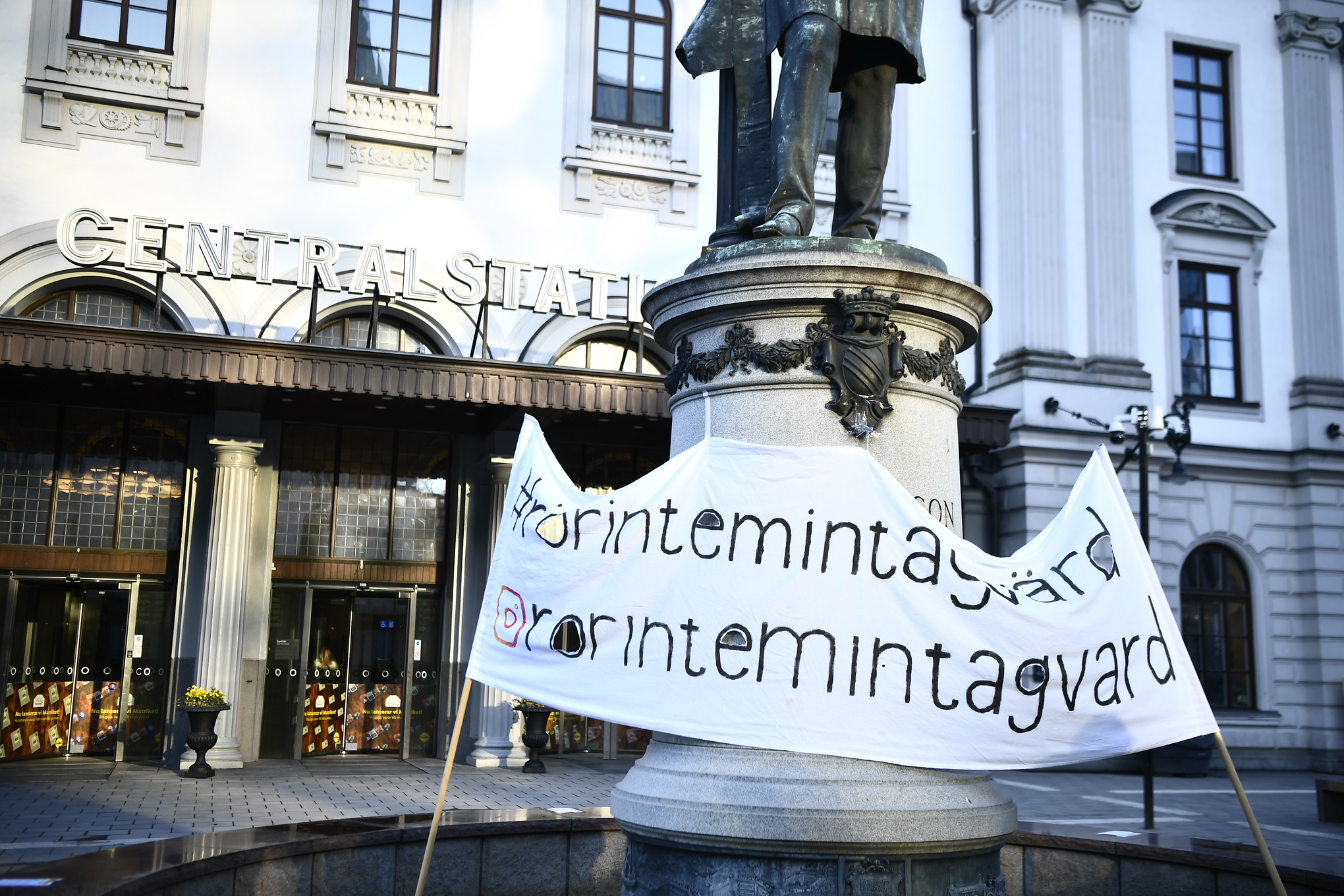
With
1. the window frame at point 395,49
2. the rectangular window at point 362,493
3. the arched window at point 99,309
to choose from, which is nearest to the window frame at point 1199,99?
the window frame at point 395,49

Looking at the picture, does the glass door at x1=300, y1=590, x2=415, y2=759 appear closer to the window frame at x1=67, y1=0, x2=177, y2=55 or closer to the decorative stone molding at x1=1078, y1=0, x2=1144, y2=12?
the window frame at x1=67, y1=0, x2=177, y2=55

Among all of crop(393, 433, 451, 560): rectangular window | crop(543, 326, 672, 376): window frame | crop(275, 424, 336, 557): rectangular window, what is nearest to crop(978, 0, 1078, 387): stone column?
crop(543, 326, 672, 376): window frame

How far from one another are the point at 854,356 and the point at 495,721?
552 inches

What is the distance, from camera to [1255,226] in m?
23.2

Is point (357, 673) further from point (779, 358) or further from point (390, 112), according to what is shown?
point (779, 358)

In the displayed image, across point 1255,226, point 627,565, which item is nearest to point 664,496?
point 627,565

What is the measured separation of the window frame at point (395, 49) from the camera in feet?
63.1

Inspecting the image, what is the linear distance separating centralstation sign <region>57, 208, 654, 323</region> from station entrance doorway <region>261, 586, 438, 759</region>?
4832mm

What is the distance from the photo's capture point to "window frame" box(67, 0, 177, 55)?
17.9m

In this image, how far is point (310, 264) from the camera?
54.5ft

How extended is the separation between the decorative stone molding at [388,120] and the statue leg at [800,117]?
14463 mm

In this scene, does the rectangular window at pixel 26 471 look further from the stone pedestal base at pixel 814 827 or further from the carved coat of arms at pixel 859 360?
the carved coat of arms at pixel 859 360

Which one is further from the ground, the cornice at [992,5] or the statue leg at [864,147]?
the cornice at [992,5]

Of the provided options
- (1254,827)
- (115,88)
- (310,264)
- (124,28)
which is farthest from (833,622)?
(124,28)
